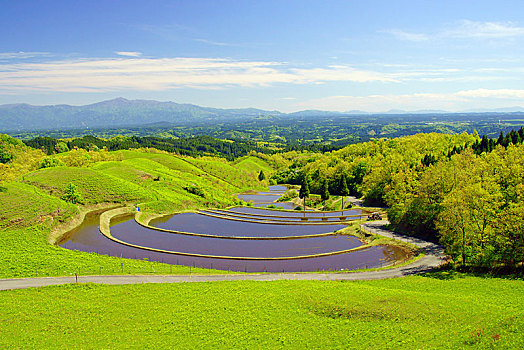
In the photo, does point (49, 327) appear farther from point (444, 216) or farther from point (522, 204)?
point (522, 204)

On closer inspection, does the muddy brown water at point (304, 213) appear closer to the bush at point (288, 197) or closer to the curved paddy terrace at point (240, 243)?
the curved paddy terrace at point (240, 243)

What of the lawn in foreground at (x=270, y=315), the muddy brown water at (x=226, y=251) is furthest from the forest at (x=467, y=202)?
the muddy brown water at (x=226, y=251)

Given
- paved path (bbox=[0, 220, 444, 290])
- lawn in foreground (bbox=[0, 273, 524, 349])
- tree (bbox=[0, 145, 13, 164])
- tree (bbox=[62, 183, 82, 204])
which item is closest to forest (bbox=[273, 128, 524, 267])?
paved path (bbox=[0, 220, 444, 290])

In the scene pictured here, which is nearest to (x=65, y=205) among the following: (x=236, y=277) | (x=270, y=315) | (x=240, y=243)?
(x=240, y=243)

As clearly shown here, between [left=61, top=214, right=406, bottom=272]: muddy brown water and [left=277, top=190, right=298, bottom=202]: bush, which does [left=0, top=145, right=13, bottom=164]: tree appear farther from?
[left=277, top=190, right=298, bottom=202]: bush

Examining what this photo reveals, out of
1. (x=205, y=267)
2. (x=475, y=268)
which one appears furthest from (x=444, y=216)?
(x=205, y=267)

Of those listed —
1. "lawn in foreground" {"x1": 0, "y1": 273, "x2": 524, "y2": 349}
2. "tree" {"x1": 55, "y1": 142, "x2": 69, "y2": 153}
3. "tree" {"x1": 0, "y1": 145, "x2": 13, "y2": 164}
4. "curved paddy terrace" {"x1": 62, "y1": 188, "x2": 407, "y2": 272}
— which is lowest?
"curved paddy terrace" {"x1": 62, "y1": 188, "x2": 407, "y2": 272}

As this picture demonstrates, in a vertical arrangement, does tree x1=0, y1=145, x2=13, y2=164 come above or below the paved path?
above
